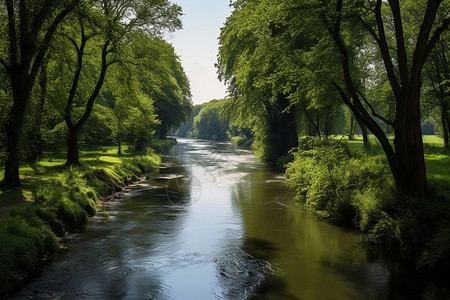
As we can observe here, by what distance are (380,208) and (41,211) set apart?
1090 cm

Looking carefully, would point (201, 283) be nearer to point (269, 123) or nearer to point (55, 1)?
point (55, 1)

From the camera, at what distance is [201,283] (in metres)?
7.92

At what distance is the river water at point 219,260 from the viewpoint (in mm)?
7461

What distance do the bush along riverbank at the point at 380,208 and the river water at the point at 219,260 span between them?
0.68 metres

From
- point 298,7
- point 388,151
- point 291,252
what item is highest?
point 298,7

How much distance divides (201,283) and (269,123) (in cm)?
2550

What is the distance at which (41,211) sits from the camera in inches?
414

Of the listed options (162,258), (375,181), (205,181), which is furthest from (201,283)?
(205,181)

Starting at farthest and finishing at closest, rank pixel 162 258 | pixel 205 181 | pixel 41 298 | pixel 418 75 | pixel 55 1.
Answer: pixel 205 181, pixel 55 1, pixel 418 75, pixel 162 258, pixel 41 298

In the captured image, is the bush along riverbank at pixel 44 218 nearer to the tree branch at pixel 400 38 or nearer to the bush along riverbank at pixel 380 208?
the bush along riverbank at pixel 380 208

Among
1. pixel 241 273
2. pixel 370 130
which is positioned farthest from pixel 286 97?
pixel 241 273

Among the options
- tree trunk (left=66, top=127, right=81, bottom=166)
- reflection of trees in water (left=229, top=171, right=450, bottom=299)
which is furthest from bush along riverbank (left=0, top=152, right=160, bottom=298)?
reflection of trees in water (left=229, top=171, right=450, bottom=299)

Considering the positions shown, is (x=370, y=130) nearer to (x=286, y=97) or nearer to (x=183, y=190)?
(x=286, y=97)

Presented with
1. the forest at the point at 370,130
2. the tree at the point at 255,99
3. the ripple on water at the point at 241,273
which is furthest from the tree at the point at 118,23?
the ripple on water at the point at 241,273
